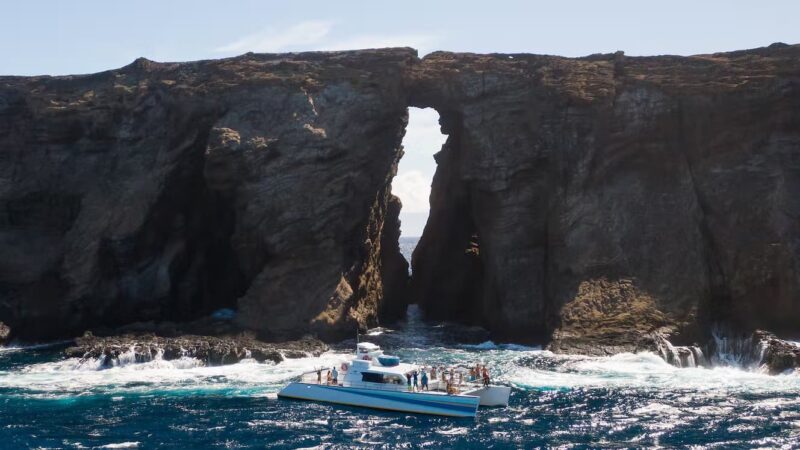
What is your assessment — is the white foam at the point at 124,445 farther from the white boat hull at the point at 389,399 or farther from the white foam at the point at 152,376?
the white foam at the point at 152,376

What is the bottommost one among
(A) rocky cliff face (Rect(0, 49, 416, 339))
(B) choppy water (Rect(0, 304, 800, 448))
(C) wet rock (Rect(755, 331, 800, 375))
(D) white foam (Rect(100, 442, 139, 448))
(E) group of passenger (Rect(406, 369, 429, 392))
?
(D) white foam (Rect(100, 442, 139, 448))

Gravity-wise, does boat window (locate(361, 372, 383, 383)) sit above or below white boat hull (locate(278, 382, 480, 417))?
above

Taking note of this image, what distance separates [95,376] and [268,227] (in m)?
18.8

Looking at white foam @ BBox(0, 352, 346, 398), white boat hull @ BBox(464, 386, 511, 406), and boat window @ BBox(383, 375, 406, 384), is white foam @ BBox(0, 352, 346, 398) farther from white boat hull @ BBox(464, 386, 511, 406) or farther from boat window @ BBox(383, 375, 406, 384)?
white boat hull @ BBox(464, 386, 511, 406)

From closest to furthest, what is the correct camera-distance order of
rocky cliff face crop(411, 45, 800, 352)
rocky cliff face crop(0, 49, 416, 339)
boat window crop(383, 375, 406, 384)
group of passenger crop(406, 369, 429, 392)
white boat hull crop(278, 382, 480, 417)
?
white boat hull crop(278, 382, 480, 417) → group of passenger crop(406, 369, 429, 392) → boat window crop(383, 375, 406, 384) → rocky cliff face crop(411, 45, 800, 352) → rocky cliff face crop(0, 49, 416, 339)

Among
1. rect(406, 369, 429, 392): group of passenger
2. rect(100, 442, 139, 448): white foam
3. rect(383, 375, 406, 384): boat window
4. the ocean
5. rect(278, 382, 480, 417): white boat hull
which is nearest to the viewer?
rect(100, 442, 139, 448): white foam

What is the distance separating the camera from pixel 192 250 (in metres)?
79.6

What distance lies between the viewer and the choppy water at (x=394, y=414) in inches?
1576

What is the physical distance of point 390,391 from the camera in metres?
47.7

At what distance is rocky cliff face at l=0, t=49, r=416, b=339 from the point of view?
71.3 metres

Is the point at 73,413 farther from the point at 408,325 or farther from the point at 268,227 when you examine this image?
the point at 408,325

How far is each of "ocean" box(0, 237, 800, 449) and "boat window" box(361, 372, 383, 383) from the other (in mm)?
1904

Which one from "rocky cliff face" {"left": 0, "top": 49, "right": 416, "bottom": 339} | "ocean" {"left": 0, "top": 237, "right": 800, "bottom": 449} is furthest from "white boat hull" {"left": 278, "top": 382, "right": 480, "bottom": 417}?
"rocky cliff face" {"left": 0, "top": 49, "right": 416, "bottom": 339}

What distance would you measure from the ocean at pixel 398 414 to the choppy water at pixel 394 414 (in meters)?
0.08
